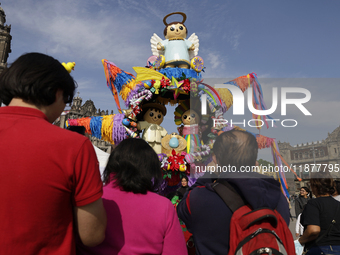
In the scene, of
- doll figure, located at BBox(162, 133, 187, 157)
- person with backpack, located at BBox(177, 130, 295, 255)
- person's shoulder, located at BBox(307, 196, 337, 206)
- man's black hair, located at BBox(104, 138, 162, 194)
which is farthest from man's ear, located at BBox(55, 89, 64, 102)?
doll figure, located at BBox(162, 133, 187, 157)

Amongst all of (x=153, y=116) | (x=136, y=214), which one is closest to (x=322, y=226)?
(x=136, y=214)

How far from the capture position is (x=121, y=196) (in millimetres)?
1294

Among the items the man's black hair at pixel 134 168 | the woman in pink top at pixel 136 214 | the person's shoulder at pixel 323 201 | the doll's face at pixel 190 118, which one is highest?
the doll's face at pixel 190 118

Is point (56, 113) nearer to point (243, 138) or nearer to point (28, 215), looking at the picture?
point (28, 215)

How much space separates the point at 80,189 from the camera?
971 millimetres

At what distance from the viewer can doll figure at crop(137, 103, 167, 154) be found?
5.93m

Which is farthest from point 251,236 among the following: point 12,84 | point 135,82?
point 135,82

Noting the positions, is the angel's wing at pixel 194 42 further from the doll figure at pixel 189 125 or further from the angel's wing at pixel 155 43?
the doll figure at pixel 189 125

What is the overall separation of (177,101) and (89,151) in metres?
5.47

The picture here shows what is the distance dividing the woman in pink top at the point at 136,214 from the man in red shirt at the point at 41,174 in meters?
0.20

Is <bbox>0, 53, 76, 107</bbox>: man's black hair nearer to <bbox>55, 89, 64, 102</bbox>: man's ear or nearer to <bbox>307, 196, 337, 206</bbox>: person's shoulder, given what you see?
<bbox>55, 89, 64, 102</bbox>: man's ear

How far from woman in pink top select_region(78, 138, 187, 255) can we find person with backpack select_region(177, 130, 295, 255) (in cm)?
19

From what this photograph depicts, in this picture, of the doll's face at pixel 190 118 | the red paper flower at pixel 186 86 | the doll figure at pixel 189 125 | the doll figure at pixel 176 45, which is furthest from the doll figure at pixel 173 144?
the doll figure at pixel 176 45

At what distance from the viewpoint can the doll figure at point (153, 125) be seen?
19.4 feet
